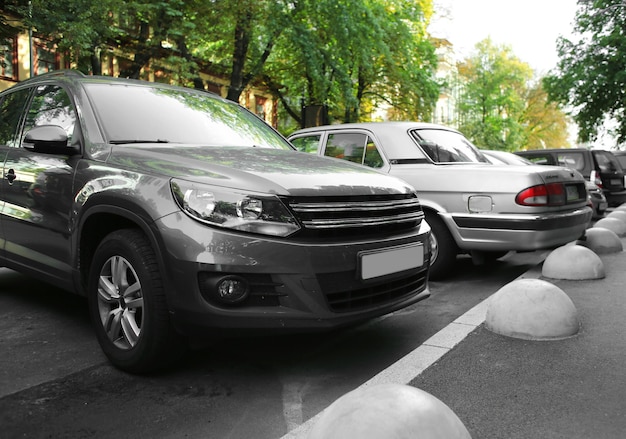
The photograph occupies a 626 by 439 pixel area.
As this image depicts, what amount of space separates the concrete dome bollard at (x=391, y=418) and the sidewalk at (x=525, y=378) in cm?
61

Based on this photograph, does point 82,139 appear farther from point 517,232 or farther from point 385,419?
point 517,232

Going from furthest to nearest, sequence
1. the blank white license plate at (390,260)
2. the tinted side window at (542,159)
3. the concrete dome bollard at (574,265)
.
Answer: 1. the tinted side window at (542,159)
2. the concrete dome bollard at (574,265)
3. the blank white license plate at (390,260)

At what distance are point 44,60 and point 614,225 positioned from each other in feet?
65.1

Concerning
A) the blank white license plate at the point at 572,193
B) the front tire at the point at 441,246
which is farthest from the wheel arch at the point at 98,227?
the blank white license plate at the point at 572,193

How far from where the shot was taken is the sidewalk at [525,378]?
2.81m

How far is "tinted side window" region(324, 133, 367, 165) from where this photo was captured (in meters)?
7.08

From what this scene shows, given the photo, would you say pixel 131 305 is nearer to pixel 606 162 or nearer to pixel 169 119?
pixel 169 119

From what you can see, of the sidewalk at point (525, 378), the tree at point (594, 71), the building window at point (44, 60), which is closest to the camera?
the sidewalk at point (525, 378)

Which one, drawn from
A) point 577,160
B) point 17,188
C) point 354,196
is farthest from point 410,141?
point 577,160

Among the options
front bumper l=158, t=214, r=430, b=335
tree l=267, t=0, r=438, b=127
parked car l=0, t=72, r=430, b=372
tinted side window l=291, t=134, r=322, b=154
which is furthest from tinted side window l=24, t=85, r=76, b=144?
tree l=267, t=0, r=438, b=127

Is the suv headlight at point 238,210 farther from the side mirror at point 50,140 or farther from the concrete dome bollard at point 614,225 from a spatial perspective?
the concrete dome bollard at point 614,225

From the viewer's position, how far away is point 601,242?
818 cm

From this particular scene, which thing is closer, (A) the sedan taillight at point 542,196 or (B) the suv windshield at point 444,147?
(A) the sedan taillight at point 542,196

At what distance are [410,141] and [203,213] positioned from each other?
4095mm
